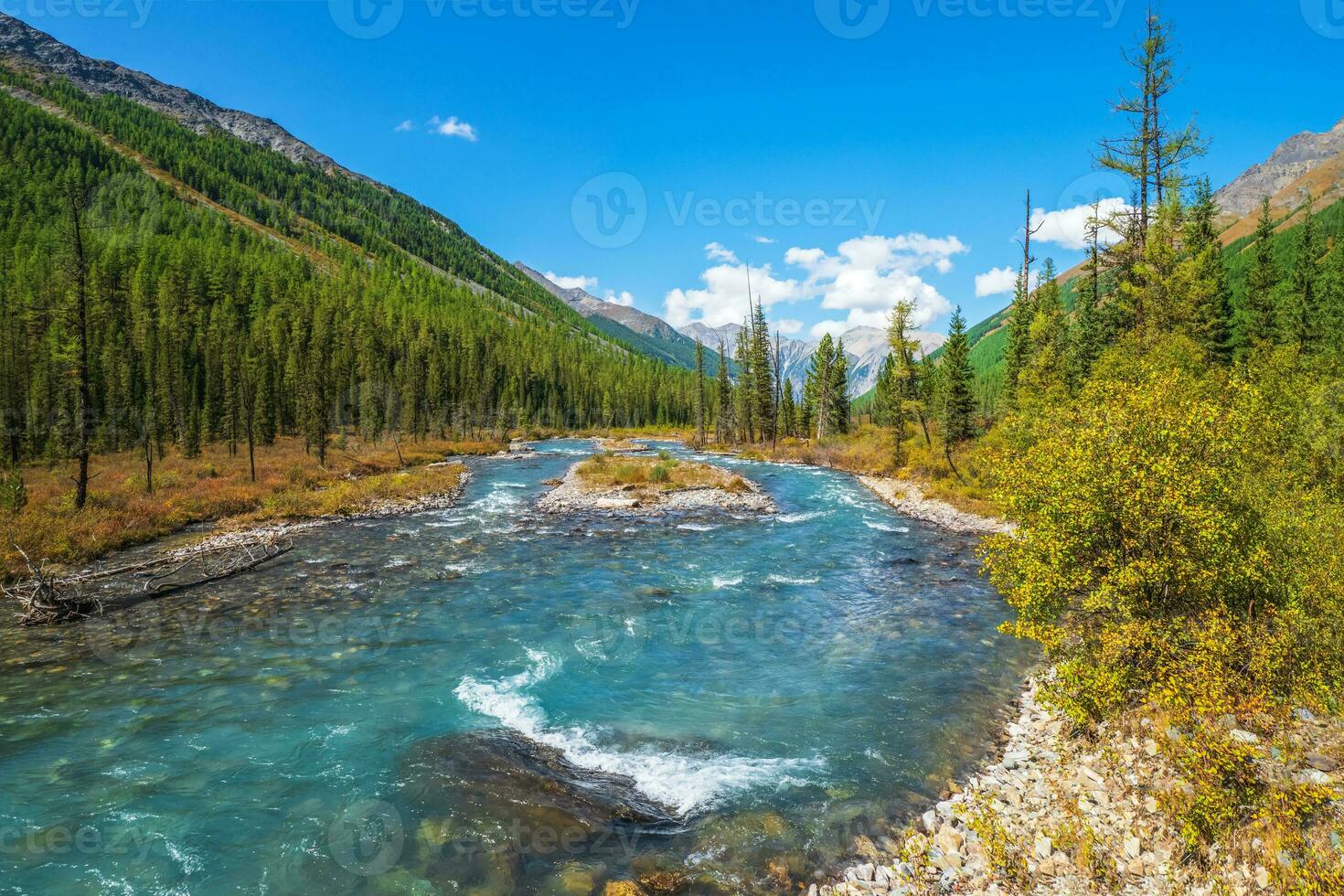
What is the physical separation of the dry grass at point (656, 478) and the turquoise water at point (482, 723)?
2030 centimetres

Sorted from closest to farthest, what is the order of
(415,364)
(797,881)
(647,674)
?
(797,881), (647,674), (415,364)

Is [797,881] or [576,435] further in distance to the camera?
[576,435]

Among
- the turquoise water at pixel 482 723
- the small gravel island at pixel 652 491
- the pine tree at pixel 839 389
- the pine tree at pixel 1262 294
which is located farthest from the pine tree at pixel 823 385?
the turquoise water at pixel 482 723

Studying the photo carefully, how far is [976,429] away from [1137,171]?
2663 cm

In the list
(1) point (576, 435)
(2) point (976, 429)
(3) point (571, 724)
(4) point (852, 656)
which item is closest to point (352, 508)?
(3) point (571, 724)

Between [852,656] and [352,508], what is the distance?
108 feet

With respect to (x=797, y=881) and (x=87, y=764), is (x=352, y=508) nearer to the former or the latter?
(x=87, y=764)

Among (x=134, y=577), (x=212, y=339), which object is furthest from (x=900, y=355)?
(x=212, y=339)

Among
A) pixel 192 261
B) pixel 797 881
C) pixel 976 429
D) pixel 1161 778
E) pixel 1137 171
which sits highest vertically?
pixel 192 261

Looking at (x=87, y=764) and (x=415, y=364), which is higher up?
(x=415, y=364)

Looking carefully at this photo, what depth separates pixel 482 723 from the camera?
41.3ft

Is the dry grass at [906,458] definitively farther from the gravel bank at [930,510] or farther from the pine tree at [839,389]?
the pine tree at [839,389]

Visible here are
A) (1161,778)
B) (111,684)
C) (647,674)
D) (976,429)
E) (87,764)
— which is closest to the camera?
(1161,778)

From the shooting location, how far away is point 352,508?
120 feet
